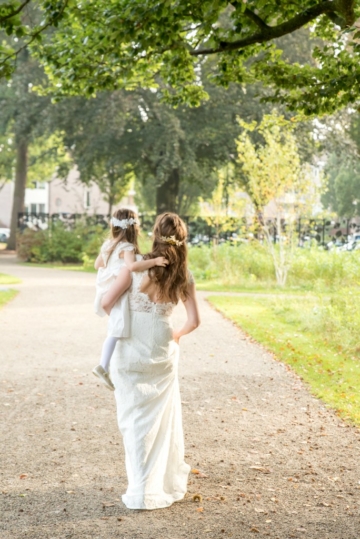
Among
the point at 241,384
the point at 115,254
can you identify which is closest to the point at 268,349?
the point at 241,384

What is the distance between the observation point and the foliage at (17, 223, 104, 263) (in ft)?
114

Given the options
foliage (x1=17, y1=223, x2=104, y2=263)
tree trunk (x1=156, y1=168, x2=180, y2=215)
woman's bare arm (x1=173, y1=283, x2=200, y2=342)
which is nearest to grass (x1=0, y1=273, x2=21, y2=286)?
foliage (x1=17, y1=223, x2=104, y2=263)

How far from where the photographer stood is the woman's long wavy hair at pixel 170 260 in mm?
5363

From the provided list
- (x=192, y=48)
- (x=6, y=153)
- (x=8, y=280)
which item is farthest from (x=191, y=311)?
(x=6, y=153)

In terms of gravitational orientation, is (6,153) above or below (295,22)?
above

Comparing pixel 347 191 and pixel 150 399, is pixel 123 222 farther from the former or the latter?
pixel 347 191

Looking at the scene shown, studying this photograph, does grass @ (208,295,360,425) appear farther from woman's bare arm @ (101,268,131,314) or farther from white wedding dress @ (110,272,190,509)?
woman's bare arm @ (101,268,131,314)

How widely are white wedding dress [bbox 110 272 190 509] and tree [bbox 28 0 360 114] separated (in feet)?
14.3

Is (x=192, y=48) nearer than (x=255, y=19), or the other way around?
(x=255, y=19)

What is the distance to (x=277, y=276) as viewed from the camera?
76.6ft

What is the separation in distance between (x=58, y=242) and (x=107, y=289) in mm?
29219

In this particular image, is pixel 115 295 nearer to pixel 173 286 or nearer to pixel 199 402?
pixel 173 286

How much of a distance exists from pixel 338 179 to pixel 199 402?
224ft

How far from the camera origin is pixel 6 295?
19.4 m
